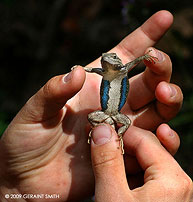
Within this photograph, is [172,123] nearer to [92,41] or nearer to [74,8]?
[92,41]

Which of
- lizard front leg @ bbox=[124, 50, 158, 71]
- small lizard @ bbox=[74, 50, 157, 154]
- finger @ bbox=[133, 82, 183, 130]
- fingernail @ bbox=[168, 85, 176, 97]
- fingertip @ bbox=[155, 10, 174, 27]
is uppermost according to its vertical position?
fingertip @ bbox=[155, 10, 174, 27]

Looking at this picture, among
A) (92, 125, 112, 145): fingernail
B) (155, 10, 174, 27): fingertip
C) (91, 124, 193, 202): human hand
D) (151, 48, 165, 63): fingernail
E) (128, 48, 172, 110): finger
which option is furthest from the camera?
(155, 10, 174, 27): fingertip

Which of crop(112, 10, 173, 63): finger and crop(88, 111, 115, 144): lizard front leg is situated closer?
crop(88, 111, 115, 144): lizard front leg

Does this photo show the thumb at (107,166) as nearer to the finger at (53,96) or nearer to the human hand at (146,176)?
the human hand at (146,176)

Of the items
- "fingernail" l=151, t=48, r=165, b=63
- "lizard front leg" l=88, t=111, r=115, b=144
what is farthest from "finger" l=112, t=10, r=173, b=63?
"lizard front leg" l=88, t=111, r=115, b=144

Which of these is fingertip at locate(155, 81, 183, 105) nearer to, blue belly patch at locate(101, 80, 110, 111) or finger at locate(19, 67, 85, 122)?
blue belly patch at locate(101, 80, 110, 111)

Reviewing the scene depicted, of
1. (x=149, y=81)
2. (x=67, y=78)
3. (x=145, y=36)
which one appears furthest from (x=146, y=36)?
(x=67, y=78)
